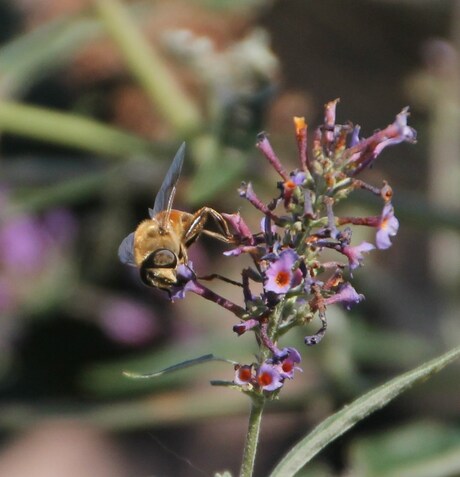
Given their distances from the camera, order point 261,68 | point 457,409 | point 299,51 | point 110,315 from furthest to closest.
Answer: point 299,51 < point 110,315 < point 457,409 < point 261,68

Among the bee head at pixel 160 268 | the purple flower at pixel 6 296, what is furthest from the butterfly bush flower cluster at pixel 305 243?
the purple flower at pixel 6 296

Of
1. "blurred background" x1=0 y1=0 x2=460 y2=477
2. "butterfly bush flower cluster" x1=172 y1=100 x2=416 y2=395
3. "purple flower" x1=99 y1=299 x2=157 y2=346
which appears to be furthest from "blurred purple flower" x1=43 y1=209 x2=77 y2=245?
"butterfly bush flower cluster" x1=172 y1=100 x2=416 y2=395

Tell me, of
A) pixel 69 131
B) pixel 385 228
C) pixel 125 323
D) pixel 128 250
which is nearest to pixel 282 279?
pixel 385 228

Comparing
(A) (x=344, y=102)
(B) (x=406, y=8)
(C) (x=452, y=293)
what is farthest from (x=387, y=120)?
(C) (x=452, y=293)

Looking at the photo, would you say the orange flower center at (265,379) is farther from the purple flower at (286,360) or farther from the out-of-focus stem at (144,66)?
the out-of-focus stem at (144,66)

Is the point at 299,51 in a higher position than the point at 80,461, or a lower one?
higher

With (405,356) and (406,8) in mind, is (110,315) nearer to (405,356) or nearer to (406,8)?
(405,356)

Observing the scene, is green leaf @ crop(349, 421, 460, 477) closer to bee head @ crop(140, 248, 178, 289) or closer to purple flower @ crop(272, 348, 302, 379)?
bee head @ crop(140, 248, 178, 289)

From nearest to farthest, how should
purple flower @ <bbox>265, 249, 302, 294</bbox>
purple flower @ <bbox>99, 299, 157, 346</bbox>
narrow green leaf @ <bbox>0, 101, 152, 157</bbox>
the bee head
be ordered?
purple flower @ <bbox>265, 249, 302, 294</bbox>, the bee head, narrow green leaf @ <bbox>0, 101, 152, 157</bbox>, purple flower @ <bbox>99, 299, 157, 346</bbox>
